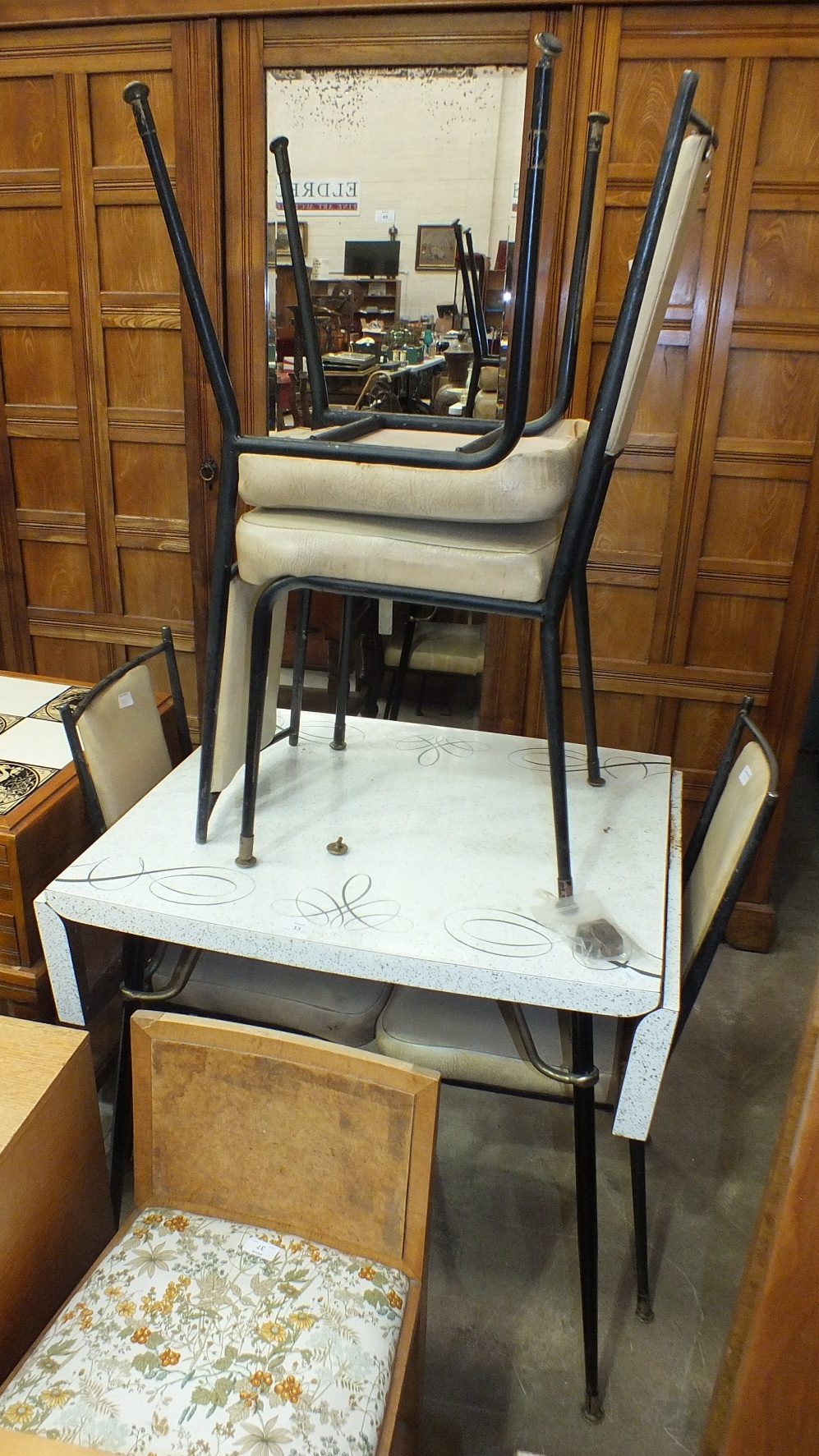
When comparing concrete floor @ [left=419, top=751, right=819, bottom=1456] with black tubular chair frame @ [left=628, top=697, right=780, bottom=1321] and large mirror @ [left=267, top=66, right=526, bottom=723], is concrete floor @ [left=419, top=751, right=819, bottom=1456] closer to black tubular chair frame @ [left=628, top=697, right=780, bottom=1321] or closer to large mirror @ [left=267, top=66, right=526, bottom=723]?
black tubular chair frame @ [left=628, top=697, right=780, bottom=1321]

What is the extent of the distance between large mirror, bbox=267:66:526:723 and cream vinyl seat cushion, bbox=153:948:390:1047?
0.70 meters

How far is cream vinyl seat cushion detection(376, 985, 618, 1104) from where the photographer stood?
117 centimetres

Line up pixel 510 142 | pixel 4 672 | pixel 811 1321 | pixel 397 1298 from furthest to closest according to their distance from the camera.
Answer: pixel 4 672 → pixel 510 142 → pixel 397 1298 → pixel 811 1321

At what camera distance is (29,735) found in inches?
67.8

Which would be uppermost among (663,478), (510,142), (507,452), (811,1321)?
(510,142)

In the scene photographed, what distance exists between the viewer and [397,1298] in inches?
36.4

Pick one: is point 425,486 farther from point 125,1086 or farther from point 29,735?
A: point 29,735

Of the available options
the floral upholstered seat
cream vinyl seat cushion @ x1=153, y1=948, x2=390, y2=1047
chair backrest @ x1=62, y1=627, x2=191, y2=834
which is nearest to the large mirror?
chair backrest @ x1=62, y1=627, x2=191, y2=834

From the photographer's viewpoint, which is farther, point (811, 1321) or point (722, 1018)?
point (722, 1018)

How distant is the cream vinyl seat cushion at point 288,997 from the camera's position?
1.25m

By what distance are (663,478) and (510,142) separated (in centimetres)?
75

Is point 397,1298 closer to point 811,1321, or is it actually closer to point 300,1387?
point 300,1387

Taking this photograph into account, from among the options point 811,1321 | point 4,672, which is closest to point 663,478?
point 4,672

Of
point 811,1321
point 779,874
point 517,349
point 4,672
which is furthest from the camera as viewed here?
point 779,874
